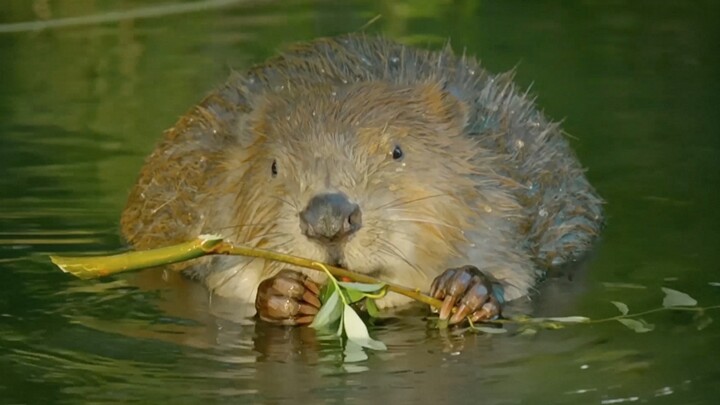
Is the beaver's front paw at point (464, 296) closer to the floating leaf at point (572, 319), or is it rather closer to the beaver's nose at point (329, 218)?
the floating leaf at point (572, 319)

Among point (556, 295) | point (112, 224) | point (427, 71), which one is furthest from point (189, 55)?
point (556, 295)

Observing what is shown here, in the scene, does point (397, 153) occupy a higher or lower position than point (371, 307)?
higher

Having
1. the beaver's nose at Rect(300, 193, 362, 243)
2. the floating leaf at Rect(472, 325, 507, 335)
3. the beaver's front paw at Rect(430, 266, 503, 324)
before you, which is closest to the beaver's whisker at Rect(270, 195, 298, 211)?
the beaver's nose at Rect(300, 193, 362, 243)

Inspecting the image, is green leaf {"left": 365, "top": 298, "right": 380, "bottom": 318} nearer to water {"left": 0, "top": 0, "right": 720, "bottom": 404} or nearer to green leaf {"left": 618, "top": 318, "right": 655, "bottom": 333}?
water {"left": 0, "top": 0, "right": 720, "bottom": 404}

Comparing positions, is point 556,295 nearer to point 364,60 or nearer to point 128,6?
point 364,60

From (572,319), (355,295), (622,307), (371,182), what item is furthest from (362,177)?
(622,307)

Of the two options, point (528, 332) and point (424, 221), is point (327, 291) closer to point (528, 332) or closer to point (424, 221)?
point (424, 221)

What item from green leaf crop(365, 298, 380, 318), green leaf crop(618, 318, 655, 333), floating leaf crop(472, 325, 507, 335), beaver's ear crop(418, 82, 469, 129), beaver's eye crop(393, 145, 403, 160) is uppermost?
beaver's ear crop(418, 82, 469, 129)
